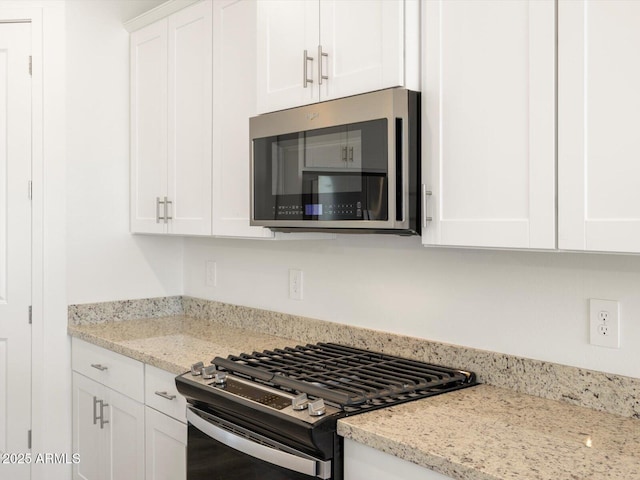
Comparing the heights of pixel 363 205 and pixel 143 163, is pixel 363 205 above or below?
below

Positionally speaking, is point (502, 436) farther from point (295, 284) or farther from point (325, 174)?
point (295, 284)

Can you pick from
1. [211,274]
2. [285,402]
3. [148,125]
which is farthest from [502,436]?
[148,125]

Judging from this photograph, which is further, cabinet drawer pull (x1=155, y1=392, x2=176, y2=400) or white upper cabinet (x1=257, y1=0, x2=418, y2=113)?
cabinet drawer pull (x1=155, y1=392, x2=176, y2=400)

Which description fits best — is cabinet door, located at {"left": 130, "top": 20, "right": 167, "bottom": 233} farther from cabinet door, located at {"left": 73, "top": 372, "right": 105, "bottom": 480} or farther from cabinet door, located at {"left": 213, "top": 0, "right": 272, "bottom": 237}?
cabinet door, located at {"left": 73, "top": 372, "right": 105, "bottom": 480}

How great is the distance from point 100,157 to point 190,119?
585 millimetres

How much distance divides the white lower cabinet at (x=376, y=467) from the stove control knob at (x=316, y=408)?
0.29ft

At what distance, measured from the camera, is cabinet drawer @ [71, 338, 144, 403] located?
2388 millimetres

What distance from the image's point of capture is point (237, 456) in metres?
1.73

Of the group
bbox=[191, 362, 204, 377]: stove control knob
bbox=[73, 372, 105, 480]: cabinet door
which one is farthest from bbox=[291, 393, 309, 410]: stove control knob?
bbox=[73, 372, 105, 480]: cabinet door

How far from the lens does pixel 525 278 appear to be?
1.79 meters

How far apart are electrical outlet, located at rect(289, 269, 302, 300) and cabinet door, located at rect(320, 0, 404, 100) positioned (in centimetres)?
89

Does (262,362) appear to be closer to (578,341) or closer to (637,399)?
(578,341)

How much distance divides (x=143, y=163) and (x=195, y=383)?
144 centimetres

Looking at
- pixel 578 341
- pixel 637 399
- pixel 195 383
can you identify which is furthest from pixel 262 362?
pixel 637 399
